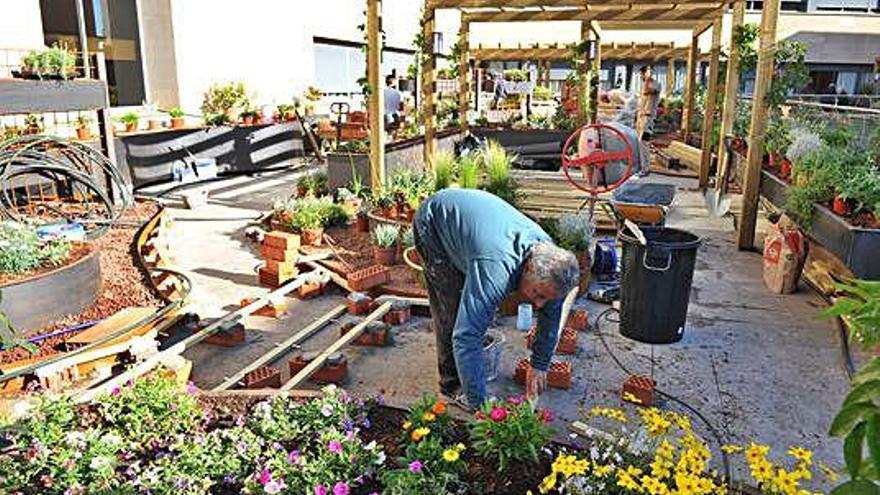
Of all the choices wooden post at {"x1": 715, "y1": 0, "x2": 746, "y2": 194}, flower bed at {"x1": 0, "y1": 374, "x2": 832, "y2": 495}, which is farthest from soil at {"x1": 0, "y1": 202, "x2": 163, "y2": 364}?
wooden post at {"x1": 715, "y1": 0, "x2": 746, "y2": 194}

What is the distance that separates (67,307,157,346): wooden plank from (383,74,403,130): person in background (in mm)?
9232

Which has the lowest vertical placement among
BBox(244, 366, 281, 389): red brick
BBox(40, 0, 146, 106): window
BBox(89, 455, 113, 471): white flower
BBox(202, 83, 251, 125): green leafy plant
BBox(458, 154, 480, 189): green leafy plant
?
BBox(244, 366, 281, 389): red brick

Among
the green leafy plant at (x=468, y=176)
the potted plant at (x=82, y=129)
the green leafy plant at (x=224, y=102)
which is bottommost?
the green leafy plant at (x=468, y=176)

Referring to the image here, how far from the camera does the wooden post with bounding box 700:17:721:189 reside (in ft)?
32.8

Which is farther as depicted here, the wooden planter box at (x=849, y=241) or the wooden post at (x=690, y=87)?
the wooden post at (x=690, y=87)

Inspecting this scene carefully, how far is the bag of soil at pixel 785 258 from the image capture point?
519 centimetres

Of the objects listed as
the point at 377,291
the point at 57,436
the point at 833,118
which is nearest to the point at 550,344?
the point at 57,436

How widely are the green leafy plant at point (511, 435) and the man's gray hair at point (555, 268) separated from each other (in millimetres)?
505

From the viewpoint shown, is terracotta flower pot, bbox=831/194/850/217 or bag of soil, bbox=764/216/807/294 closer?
terracotta flower pot, bbox=831/194/850/217

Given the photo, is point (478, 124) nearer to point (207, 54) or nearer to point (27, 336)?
point (207, 54)

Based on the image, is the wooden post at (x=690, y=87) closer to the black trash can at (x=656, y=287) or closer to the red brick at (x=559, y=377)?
the black trash can at (x=656, y=287)

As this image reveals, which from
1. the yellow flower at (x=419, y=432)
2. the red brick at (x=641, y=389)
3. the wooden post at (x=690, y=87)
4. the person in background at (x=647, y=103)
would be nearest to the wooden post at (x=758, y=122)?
the red brick at (x=641, y=389)

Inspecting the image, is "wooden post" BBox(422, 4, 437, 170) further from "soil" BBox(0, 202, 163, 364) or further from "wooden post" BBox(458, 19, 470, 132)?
"soil" BBox(0, 202, 163, 364)

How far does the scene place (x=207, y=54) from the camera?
1157 centimetres
